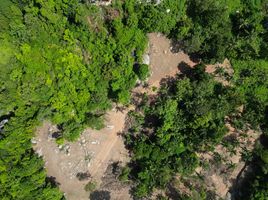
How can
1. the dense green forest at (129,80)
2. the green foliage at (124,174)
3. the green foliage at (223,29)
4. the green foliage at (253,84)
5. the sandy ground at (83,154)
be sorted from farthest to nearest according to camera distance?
1. the green foliage at (253,84)
2. the sandy ground at (83,154)
3. the green foliage at (124,174)
4. the green foliage at (223,29)
5. the dense green forest at (129,80)

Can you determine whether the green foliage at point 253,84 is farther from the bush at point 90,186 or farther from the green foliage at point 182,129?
the bush at point 90,186

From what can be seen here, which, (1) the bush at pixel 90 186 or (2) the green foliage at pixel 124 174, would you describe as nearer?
(2) the green foliage at pixel 124 174

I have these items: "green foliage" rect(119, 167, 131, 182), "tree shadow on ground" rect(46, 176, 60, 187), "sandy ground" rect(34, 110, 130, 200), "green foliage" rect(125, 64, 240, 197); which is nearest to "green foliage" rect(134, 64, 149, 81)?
"green foliage" rect(125, 64, 240, 197)

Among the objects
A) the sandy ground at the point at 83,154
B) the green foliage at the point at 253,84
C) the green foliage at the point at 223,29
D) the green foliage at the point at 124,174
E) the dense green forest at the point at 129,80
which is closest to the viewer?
the dense green forest at the point at 129,80

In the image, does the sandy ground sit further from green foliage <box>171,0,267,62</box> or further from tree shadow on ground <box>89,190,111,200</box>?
green foliage <box>171,0,267,62</box>

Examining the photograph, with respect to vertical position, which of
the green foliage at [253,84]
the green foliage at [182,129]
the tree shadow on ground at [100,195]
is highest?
the green foliage at [253,84]

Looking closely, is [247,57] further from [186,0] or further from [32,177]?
[32,177]

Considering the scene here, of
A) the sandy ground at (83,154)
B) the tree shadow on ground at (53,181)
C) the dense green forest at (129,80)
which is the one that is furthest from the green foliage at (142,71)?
the tree shadow on ground at (53,181)

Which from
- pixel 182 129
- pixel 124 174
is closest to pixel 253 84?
pixel 182 129
